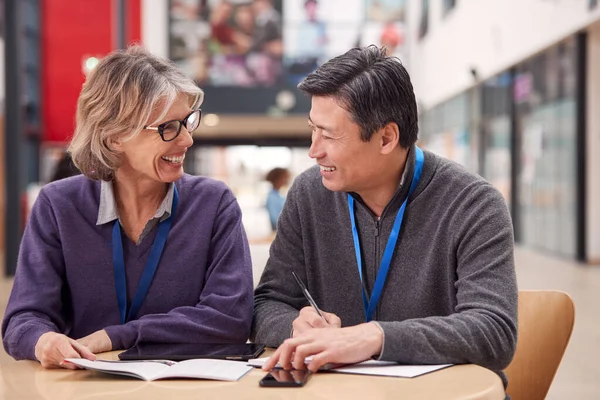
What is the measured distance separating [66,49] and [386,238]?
20741 millimetres

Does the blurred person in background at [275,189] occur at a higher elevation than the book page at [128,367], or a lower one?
lower

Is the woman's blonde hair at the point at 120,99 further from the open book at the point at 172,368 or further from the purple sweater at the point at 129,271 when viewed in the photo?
the open book at the point at 172,368

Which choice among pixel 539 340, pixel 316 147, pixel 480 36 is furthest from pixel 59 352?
pixel 480 36

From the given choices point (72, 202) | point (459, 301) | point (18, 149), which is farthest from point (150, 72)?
point (18, 149)

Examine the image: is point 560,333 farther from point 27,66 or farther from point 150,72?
point 27,66

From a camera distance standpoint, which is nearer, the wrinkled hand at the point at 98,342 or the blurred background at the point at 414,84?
the wrinkled hand at the point at 98,342

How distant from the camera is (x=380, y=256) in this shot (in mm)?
2211

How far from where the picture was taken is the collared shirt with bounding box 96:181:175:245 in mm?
2256

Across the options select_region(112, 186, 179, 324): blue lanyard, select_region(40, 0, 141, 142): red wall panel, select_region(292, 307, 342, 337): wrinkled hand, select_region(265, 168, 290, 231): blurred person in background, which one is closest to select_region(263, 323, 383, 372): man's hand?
select_region(292, 307, 342, 337): wrinkled hand

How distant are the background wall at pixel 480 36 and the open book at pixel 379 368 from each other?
986cm

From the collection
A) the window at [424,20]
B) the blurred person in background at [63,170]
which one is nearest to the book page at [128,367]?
the blurred person in background at [63,170]

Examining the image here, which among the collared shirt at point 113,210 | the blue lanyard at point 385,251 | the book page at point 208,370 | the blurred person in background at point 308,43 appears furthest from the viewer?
the blurred person in background at point 308,43

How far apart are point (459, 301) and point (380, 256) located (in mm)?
299

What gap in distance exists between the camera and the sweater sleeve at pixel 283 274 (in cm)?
221
